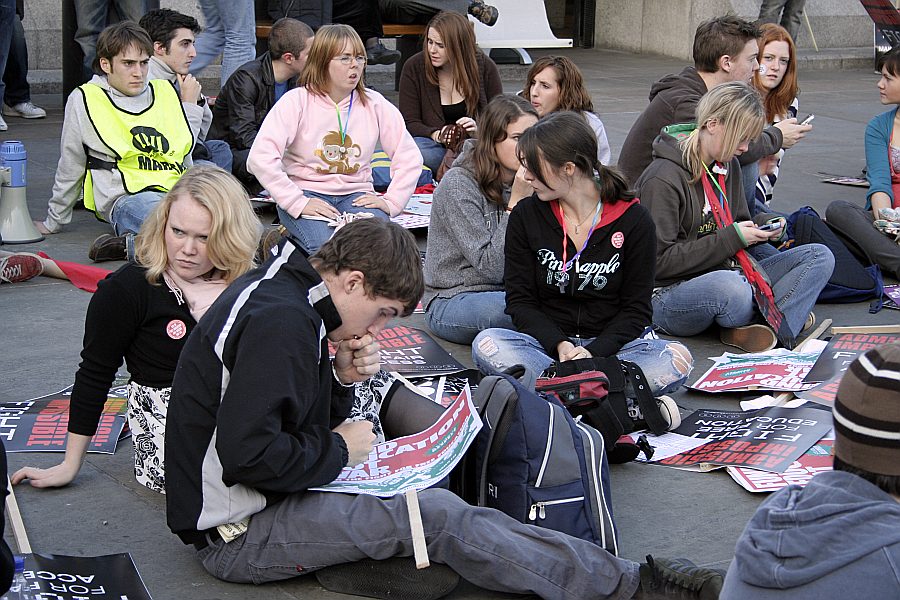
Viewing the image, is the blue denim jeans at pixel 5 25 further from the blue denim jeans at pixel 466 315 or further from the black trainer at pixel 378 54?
the blue denim jeans at pixel 466 315

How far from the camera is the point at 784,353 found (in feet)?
15.5

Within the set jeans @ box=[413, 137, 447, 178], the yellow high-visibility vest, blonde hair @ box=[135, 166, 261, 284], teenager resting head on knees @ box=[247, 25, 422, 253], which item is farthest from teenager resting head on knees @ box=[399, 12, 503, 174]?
blonde hair @ box=[135, 166, 261, 284]

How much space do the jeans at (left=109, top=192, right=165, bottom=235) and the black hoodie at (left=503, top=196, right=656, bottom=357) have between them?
2.19 metres

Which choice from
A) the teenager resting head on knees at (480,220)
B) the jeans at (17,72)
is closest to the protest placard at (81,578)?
the teenager resting head on knees at (480,220)

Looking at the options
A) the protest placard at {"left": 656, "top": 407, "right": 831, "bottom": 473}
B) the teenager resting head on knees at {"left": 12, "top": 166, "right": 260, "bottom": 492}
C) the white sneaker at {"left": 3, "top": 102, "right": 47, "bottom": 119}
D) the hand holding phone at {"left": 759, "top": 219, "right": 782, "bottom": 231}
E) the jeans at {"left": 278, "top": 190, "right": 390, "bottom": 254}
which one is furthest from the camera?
the white sneaker at {"left": 3, "top": 102, "right": 47, "bottom": 119}

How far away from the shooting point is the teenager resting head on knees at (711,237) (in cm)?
489

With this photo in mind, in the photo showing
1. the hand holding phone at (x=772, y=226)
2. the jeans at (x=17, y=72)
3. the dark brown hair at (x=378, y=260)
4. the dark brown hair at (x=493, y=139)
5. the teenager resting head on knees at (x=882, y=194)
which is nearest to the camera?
the dark brown hair at (x=378, y=260)

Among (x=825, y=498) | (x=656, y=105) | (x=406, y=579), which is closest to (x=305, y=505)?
(x=406, y=579)

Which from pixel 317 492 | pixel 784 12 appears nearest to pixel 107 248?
pixel 317 492

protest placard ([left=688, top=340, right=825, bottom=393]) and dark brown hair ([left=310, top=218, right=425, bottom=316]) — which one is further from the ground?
dark brown hair ([left=310, top=218, right=425, bottom=316])

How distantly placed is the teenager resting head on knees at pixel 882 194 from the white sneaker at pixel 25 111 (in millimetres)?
6068

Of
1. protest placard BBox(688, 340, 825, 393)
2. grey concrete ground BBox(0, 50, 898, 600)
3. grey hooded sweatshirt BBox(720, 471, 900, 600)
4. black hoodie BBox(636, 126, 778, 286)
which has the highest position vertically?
grey hooded sweatshirt BBox(720, 471, 900, 600)

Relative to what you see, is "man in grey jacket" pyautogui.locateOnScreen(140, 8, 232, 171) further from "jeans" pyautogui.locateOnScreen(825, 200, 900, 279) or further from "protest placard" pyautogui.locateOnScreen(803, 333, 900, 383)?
"protest placard" pyautogui.locateOnScreen(803, 333, 900, 383)

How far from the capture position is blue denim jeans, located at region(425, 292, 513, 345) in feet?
15.4
